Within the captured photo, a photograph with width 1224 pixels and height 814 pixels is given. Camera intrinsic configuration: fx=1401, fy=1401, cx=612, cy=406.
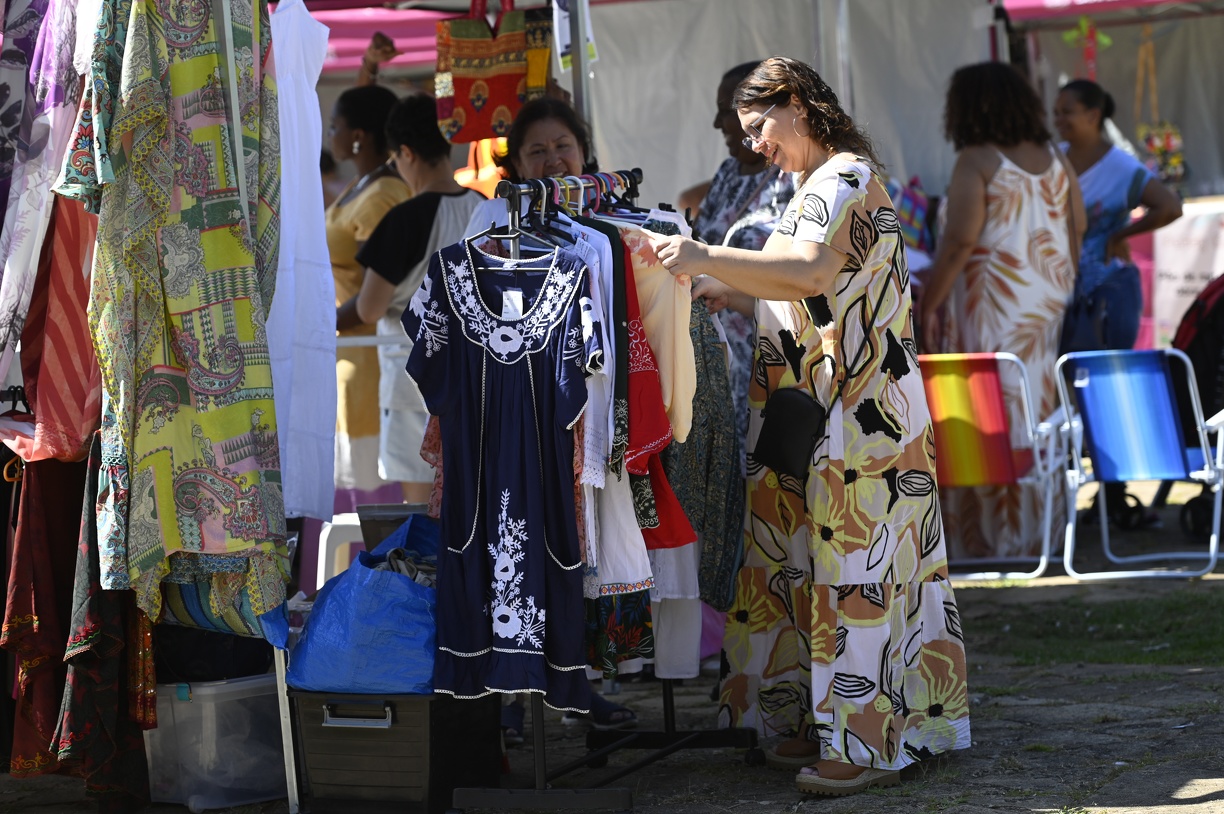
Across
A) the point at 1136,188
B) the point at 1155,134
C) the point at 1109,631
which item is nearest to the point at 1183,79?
the point at 1155,134

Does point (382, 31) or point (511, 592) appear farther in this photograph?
point (382, 31)

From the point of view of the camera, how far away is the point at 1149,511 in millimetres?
7586

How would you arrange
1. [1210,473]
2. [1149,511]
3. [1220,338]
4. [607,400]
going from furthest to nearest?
[1149,511]
[1220,338]
[1210,473]
[607,400]

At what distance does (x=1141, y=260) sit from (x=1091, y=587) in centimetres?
425

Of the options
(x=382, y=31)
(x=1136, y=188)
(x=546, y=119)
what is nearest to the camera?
(x=546, y=119)

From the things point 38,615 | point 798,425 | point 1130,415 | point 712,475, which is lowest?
point 38,615

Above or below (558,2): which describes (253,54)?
below

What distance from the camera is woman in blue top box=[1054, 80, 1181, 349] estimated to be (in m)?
6.75

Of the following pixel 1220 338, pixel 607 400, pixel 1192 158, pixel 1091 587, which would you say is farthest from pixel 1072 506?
pixel 1192 158

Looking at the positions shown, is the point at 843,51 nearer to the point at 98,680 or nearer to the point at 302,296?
the point at 302,296

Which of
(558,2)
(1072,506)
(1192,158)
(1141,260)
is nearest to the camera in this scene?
(558,2)

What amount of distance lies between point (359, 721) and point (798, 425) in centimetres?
132

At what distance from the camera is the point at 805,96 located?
11.4 feet

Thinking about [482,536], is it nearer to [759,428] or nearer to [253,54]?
[759,428]
